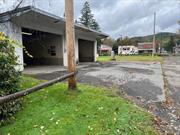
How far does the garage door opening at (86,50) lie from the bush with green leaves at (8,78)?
20.1 m

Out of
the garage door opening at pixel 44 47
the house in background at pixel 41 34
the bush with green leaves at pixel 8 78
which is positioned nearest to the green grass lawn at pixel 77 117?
the bush with green leaves at pixel 8 78

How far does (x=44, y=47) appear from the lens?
18.9m

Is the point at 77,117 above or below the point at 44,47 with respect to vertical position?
below

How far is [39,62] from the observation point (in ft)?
64.3

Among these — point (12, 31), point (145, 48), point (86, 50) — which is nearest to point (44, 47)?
point (12, 31)

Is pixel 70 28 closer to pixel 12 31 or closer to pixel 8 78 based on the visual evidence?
pixel 8 78

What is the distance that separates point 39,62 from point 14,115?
49.9ft

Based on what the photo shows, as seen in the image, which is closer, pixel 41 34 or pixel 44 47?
pixel 41 34

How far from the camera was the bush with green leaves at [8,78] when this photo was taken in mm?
4574

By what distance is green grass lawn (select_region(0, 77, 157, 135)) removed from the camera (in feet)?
13.5

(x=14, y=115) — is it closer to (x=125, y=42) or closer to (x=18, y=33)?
(x=18, y=33)

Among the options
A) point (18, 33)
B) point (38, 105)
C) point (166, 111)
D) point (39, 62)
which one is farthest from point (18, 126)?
point (39, 62)

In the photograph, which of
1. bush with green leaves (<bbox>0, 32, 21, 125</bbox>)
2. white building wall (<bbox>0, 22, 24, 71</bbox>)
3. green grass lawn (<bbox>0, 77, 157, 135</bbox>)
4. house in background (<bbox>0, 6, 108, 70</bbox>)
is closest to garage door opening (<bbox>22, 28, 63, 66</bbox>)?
house in background (<bbox>0, 6, 108, 70</bbox>)

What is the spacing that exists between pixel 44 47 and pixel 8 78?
14450 mm
